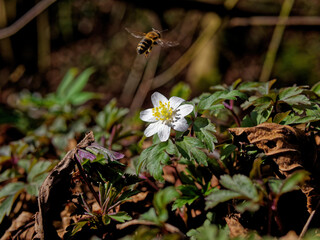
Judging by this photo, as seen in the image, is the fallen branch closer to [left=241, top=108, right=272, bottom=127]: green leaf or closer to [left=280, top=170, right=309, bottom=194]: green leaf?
[left=241, top=108, right=272, bottom=127]: green leaf

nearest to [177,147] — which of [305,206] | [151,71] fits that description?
[305,206]

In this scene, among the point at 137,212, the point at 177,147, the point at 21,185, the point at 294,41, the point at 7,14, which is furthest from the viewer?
the point at 7,14

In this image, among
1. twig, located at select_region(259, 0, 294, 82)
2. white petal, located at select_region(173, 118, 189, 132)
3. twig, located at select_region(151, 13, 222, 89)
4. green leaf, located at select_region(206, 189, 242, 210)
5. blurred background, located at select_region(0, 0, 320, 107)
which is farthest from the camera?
twig, located at select_region(151, 13, 222, 89)

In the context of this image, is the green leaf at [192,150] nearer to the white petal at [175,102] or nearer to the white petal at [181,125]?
the white petal at [181,125]

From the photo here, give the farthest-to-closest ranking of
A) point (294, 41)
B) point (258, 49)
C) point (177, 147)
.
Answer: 1. point (258, 49)
2. point (294, 41)
3. point (177, 147)

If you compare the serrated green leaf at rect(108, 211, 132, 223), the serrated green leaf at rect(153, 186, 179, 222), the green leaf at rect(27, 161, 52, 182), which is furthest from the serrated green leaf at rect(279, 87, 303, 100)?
the green leaf at rect(27, 161, 52, 182)

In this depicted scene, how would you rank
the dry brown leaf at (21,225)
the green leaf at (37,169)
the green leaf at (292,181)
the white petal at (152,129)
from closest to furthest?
the green leaf at (292,181) < the white petal at (152,129) < the dry brown leaf at (21,225) < the green leaf at (37,169)

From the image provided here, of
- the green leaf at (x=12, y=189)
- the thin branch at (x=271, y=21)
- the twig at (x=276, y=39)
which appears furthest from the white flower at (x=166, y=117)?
the thin branch at (x=271, y=21)

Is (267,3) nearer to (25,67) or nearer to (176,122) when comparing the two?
(176,122)
